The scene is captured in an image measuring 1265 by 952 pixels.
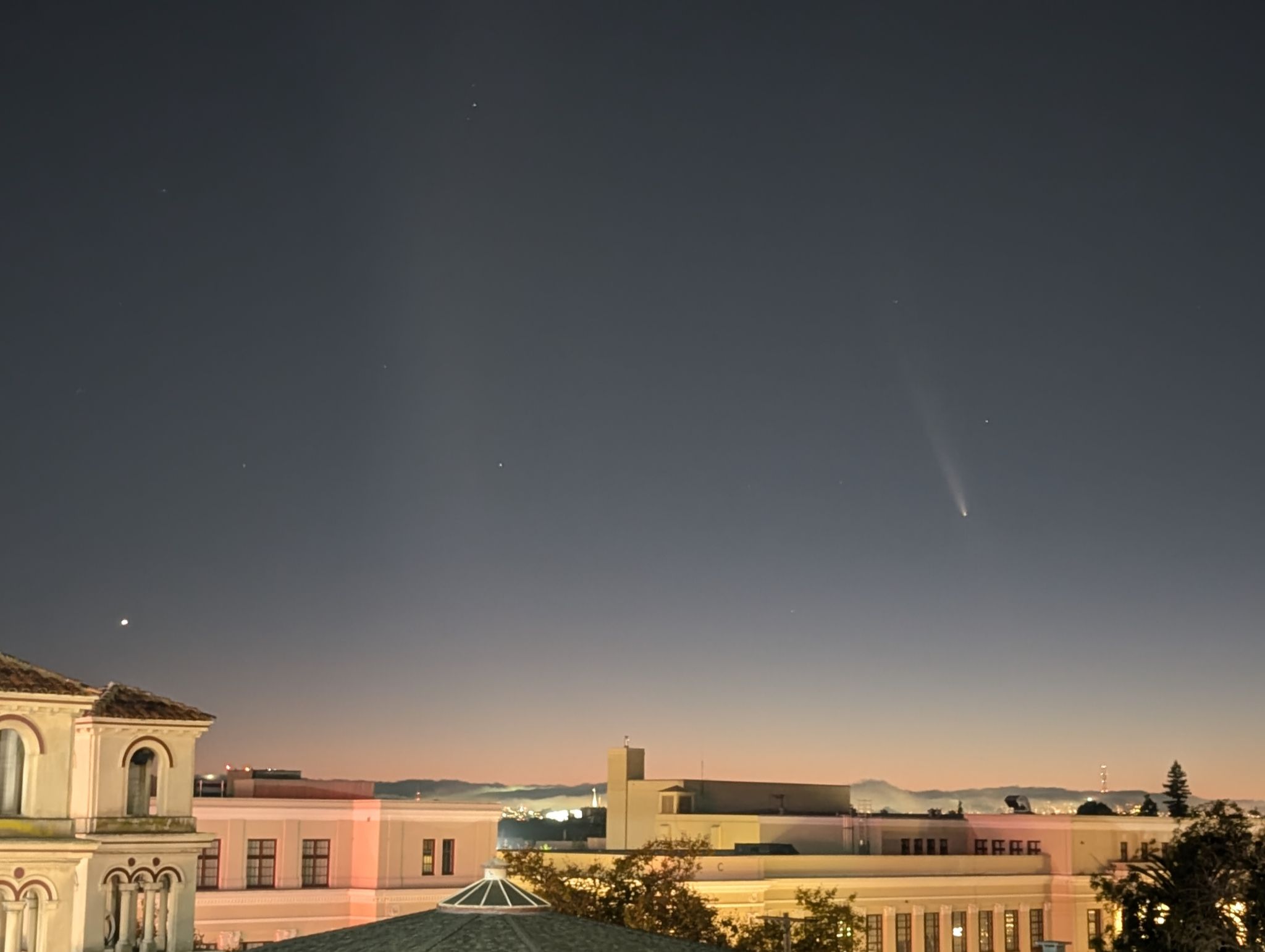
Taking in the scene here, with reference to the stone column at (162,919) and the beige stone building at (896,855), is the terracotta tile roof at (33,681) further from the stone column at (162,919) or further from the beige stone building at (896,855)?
the beige stone building at (896,855)

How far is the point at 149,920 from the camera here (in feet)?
165

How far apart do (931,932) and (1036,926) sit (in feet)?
27.8

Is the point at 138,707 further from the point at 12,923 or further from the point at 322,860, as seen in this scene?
the point at 322,860

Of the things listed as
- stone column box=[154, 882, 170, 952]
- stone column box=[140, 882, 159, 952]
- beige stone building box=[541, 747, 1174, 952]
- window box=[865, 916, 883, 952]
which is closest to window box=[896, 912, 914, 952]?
beige stone building box=[541, 747, 1174, 952]

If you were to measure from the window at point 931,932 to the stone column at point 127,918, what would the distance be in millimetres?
48459

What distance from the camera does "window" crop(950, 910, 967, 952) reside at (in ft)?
297

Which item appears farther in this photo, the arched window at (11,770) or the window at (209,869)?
the window at (209,869)

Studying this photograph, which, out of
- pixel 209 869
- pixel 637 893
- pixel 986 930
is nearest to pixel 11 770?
pixel 209 869

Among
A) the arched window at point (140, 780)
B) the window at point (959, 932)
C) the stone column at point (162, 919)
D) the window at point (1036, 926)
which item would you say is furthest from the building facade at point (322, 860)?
the window at point (1036, 926)

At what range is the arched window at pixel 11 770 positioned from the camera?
1909 inches

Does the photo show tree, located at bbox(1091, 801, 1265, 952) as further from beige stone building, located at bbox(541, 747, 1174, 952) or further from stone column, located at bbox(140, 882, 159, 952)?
stone column, located at bbox(140, 882, 159, 952)

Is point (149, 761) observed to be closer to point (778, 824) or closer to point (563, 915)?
point (563, 915)

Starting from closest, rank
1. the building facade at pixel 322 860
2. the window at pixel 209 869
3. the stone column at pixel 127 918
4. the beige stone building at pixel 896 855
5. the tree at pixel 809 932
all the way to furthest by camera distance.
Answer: the stone column at pixel 127 918
the window at pixel 209 869
the building facade at pixel 322 860
the tree at pixel 809 932
the beige stone building at pixel 896 855

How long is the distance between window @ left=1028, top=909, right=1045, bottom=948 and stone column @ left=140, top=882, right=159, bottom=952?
183ft
